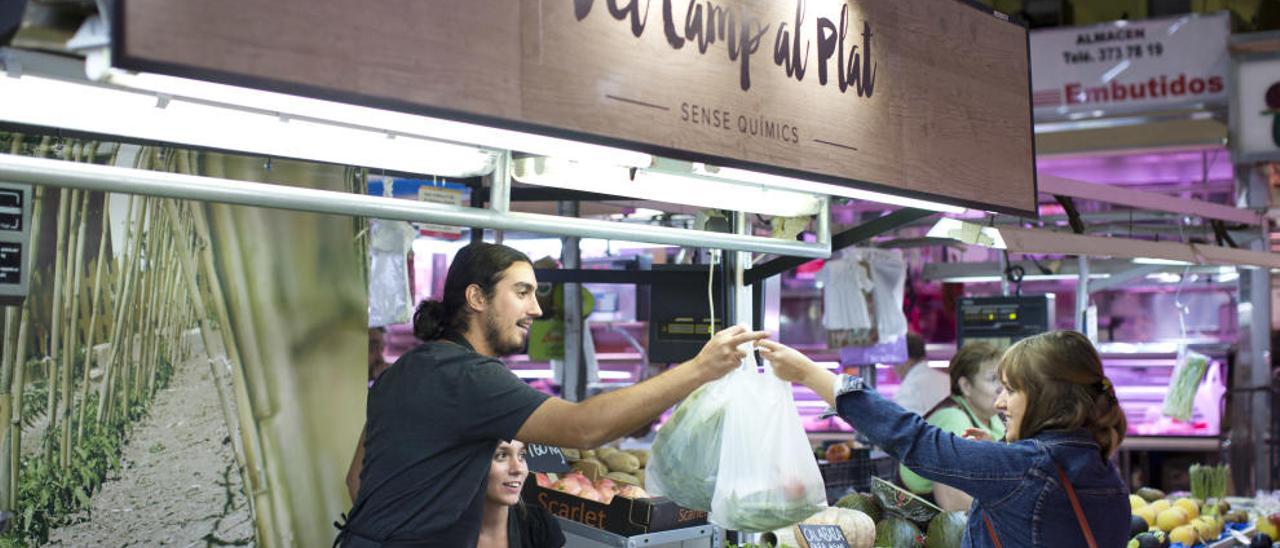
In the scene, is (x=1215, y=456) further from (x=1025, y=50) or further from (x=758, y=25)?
(x=758, y=25)

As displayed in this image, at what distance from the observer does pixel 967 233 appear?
407 cm

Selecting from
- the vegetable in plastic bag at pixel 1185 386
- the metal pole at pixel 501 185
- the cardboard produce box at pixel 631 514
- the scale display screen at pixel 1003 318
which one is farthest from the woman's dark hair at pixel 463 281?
the vegetable in plastic bag at pixel 1185 386

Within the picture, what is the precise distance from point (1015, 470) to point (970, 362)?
2302 millimetres

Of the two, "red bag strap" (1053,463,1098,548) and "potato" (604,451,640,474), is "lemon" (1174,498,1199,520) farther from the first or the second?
"red bag strap" (1053,463,1098,548)

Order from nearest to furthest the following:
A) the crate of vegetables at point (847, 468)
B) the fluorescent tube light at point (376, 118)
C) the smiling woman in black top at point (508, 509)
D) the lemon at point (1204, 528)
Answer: the fluorescent tube light at point (376, 118)
the smiling woman in black top at point (508, 509)
the lemon at point (1204, 528)
the crate of vegetables at point (847, 468)

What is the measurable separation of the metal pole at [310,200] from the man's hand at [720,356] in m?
0.31

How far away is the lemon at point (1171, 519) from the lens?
5414 mm

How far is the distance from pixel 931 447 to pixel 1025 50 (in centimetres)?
153

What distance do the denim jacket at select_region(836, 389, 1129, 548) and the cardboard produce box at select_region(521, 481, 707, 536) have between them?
125cm

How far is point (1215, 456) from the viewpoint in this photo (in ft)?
30.8

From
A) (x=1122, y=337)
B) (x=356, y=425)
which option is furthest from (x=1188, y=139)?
(x=356, y=425)

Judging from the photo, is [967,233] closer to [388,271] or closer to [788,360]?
[788,360]

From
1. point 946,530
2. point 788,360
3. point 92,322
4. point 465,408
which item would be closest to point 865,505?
point 946,530

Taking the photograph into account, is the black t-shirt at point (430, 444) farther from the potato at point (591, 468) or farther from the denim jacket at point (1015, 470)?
the potato at point (591, 468)
